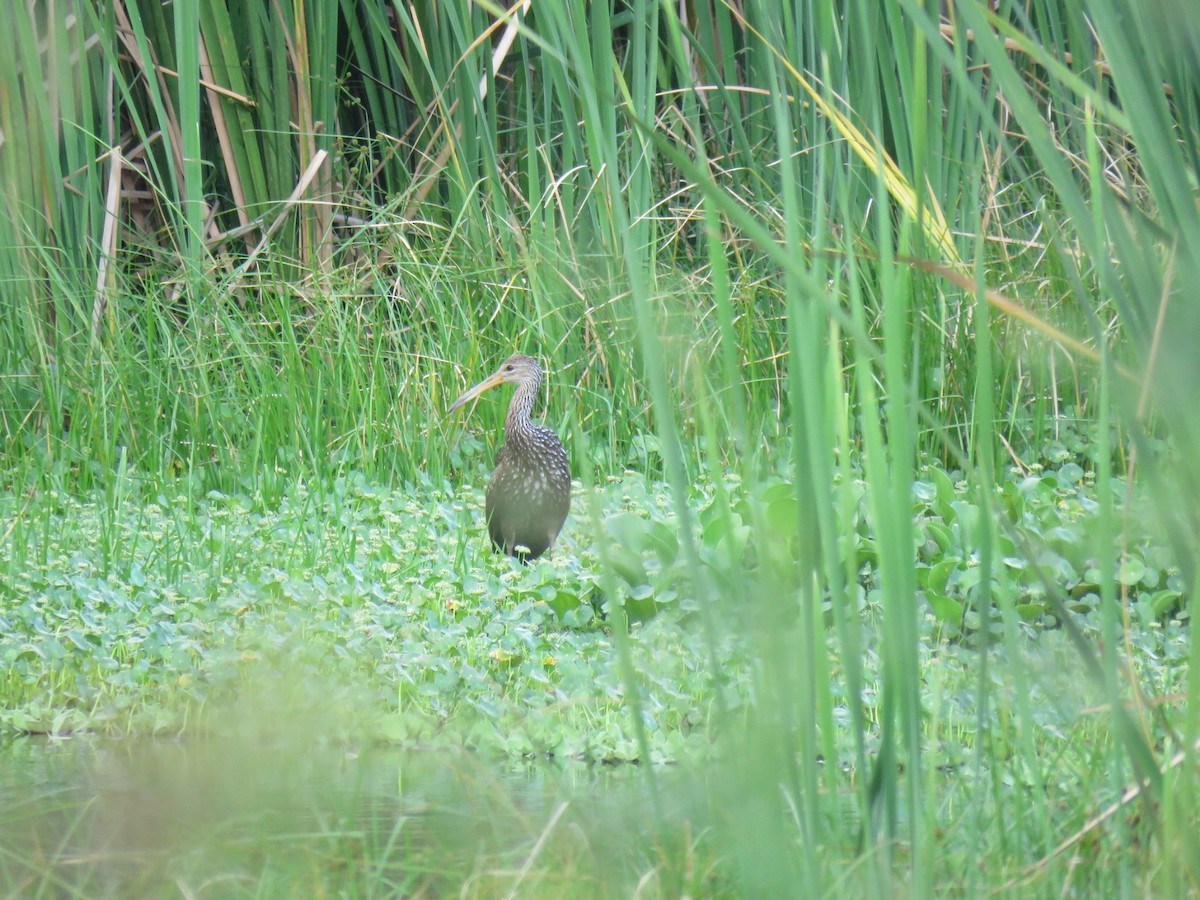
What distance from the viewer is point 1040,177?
5.51 metres

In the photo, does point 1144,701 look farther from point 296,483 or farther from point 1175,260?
point 296,483

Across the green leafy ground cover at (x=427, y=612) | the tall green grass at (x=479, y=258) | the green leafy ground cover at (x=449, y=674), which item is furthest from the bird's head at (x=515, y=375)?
the green leafy ground cover at (x=427, y=612)

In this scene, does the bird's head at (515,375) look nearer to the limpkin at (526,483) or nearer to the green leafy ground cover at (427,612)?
the limpkin at (526,483)

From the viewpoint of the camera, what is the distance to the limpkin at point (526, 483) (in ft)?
14.2

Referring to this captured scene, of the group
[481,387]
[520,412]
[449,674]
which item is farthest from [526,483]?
[449,674]

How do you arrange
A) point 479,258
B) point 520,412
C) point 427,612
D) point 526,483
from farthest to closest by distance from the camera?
point 479,258 → point 520,412 → point 526,483 → point 427,612

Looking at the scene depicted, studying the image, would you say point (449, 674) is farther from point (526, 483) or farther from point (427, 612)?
point (526, 483)

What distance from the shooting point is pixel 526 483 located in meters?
4.41

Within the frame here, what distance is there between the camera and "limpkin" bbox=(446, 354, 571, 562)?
4320 mm

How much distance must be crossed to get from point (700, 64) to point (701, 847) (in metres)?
5.24

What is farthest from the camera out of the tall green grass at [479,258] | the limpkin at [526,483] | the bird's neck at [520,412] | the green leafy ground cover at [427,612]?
the bird's neck at [520,412]

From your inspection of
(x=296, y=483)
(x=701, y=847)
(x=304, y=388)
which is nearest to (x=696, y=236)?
(x=304, y=388)

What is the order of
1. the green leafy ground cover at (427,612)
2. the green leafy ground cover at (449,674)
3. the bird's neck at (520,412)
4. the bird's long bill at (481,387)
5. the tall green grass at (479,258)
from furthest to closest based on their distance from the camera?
the bird's long bill at (481,387)
the bird's neck at (520,412)
the tall green grass at (479,258)
the green leafy ground cover at (427,612)
the green leafy ground cover at (449,674)

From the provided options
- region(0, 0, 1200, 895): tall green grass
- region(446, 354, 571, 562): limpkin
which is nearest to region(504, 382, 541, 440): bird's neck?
region(446, 354, 571, 562): limpkin
